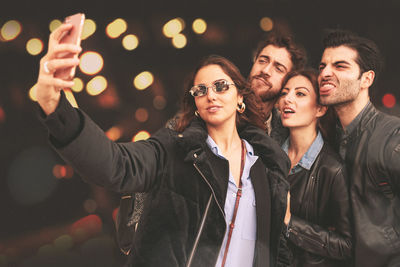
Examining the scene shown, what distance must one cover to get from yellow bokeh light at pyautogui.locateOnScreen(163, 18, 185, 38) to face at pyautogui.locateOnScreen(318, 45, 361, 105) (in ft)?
4.58

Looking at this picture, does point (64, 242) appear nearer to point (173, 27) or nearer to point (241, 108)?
point (173, 27)

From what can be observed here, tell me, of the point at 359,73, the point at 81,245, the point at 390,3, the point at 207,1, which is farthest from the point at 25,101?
the point at 390,3

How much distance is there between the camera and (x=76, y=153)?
3.10 ft

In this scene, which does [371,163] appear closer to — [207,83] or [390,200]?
[390,200]

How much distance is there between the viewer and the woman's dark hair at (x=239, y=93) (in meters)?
1.45

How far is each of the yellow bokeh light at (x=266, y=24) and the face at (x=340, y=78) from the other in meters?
0.99

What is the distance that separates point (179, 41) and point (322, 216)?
1.79m

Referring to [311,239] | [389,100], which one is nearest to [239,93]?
[311,239]

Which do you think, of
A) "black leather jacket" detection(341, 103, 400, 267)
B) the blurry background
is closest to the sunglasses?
"black leather jacket" detection(341, 103, 400, 267)

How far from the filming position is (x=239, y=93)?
1.50 meters

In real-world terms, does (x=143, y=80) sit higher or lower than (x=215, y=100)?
higher

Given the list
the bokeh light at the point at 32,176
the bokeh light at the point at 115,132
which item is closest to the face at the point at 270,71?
the bokeh light at the point at 115,132

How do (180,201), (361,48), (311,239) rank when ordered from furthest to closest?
(361,48), (311,239), (180,201)

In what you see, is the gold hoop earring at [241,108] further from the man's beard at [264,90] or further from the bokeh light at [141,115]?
the bokeh light at [141,115]
